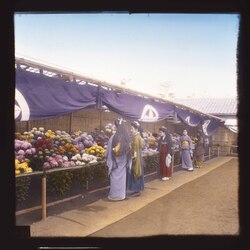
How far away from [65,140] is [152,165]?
176 inches

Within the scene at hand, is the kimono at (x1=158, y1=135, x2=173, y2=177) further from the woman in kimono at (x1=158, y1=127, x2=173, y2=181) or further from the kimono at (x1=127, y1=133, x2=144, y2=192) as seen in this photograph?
the kimono at (x1=127, y1=133, x2=144, y2=192)

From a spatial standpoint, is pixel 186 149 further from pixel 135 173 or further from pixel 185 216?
pixel 185 216

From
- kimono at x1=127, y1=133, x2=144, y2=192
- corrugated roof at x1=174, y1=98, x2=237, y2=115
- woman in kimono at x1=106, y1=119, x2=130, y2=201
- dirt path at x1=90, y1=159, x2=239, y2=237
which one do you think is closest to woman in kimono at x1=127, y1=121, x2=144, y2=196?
kimono at x1=127, y1=133, x2=144, y2=192

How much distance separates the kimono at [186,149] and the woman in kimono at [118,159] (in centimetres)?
601

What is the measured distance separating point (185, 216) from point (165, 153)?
14.5 ft

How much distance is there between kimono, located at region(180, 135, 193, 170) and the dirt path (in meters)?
3.95

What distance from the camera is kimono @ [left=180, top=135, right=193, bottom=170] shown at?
12882mm

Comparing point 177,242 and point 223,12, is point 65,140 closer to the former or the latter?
point 177,242

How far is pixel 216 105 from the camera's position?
91.6ft

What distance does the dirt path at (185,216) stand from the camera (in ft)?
17.3

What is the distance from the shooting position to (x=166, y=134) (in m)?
10.4

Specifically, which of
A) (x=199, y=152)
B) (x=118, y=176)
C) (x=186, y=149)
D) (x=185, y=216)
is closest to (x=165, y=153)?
(x=186, y=149)

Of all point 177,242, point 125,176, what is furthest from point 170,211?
point 177,242

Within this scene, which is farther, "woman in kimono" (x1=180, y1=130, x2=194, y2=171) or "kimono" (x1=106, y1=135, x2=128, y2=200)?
"woman in kimono" (x1=180, y1=130, x2=194, y2=171)
